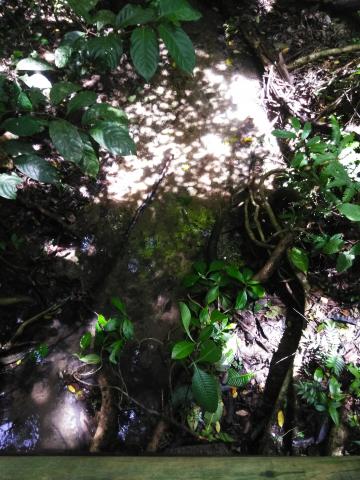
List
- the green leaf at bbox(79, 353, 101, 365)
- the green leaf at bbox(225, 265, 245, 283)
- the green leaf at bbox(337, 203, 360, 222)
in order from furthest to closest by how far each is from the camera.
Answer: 1. the green leaf at bbox(225, 265, 245, 283)
2. the green leaf at bbox(79, 353, 101, 365)
3. the green leaf at bbox(337, 203, 360, 222)

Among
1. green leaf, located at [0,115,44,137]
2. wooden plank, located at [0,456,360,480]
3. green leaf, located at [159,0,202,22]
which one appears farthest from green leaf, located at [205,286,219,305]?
green leaf, located at [159,0,202,22]

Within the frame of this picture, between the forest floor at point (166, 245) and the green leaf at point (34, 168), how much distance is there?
805mm

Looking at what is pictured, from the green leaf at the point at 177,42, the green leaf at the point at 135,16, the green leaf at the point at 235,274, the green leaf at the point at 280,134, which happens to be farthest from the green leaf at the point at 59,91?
the green leaf at the point at 235,274

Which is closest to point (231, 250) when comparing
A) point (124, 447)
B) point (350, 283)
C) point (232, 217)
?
point (232, 217)

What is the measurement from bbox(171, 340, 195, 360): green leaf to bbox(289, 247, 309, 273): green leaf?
1.13m

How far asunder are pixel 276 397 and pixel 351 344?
2.34ft

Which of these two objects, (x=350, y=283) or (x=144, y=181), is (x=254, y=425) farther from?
(x=144, y=181)

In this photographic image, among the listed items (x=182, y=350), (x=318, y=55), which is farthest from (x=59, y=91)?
(x=318, y=55)

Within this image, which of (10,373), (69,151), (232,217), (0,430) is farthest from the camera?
(232,217)

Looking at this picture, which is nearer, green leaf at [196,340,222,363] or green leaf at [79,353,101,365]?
green leaf at [196,340,222,363]

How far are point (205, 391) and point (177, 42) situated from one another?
2052 mm

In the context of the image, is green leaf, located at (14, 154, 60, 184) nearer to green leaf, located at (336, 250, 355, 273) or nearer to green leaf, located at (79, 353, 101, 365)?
green leaf, located at (79, 353, 101, 365)

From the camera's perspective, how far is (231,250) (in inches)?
133

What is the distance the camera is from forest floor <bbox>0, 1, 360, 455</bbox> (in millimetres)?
2648
